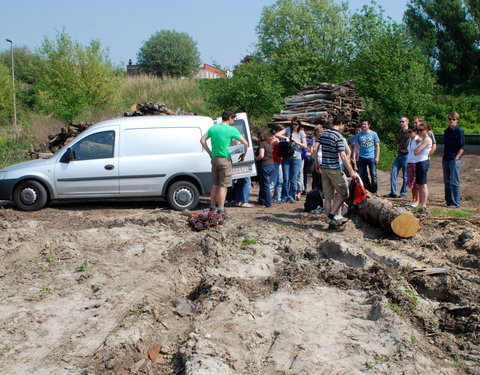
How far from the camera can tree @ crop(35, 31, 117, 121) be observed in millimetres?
29109

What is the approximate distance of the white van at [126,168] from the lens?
35.1 feet

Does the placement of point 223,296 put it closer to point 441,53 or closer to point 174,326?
point 174,326

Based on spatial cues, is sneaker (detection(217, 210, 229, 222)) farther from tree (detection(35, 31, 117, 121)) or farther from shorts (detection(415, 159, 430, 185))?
tree (detection(35, 31, 117, 121))

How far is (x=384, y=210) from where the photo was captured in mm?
8445

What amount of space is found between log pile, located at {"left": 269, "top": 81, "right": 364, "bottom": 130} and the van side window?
10.0 m

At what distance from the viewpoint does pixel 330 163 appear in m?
8.52

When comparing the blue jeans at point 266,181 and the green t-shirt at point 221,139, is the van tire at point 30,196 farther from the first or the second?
the blue jeans at point 266,181

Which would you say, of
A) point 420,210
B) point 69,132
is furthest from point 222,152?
point 69,132

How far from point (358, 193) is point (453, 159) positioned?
3.17 meters

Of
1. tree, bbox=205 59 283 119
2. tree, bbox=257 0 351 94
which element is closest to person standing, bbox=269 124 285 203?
tree, bbox=205 59 283 119

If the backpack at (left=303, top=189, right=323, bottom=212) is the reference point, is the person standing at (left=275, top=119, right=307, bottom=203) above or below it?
above

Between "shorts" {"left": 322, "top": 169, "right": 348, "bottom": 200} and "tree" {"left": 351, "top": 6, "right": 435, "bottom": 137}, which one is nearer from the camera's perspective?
"shorts" {"left": 322, "top": 169, "right": 348, "bottom": 200}

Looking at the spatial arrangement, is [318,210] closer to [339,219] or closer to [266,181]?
[339,219]

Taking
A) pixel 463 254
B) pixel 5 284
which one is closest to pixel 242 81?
pixel 463 254
